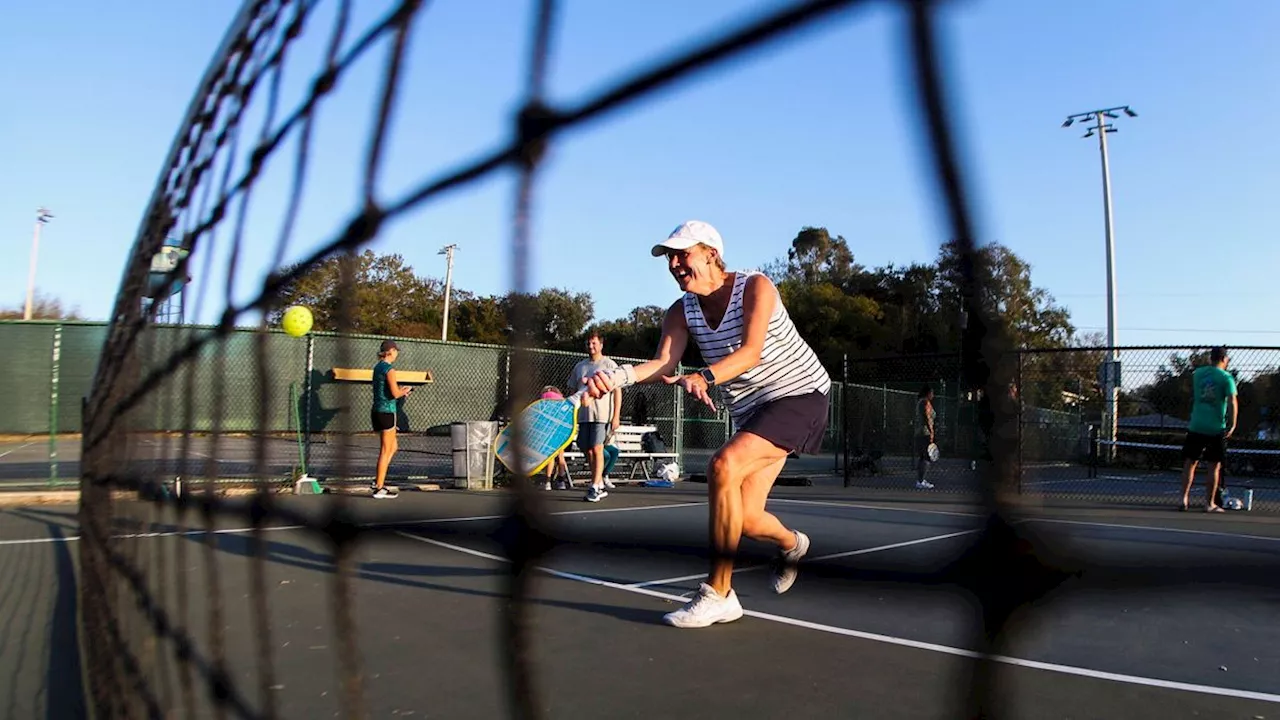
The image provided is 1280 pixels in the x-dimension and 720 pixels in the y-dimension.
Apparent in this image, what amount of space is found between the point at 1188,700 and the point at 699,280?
6.29 ft

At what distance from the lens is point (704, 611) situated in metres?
3.44

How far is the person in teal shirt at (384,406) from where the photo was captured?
7848 millimetres

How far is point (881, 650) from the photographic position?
3.19 meters

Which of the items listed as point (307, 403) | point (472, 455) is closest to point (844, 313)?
point (307, 403)

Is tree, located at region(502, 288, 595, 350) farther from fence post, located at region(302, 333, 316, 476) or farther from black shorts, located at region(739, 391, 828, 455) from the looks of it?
fence post, located at region(302, 333, 316, 476)

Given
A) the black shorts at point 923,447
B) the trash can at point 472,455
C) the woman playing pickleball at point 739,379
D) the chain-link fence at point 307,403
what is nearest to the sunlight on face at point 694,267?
the woman playing pickleball at point 739,379

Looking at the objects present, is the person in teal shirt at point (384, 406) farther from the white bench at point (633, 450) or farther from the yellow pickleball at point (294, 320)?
the white bench at point (633, 450)

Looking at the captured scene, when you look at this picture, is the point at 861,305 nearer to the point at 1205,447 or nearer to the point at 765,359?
the point at 765,359

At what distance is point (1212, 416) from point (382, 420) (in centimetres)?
702

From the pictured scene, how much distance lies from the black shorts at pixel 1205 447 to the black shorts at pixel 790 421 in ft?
19.1

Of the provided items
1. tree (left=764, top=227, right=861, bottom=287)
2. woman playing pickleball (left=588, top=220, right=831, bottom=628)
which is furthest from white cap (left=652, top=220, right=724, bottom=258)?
tree (left=764, top=227, right=861, bottom=287)

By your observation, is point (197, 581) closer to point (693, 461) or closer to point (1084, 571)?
point (1084, 571)

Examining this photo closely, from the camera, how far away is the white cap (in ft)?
10.0

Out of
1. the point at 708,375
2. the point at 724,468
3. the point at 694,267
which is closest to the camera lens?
the point at 708,375
